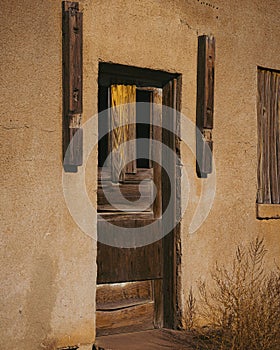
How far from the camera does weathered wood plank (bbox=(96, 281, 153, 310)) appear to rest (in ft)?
18.4

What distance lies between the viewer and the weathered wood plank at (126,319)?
5.60 m

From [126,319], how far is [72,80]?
1.99 meters

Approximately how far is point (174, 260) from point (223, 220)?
597 mm

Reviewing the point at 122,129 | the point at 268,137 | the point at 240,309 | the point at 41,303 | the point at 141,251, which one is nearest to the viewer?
the point at 41,303

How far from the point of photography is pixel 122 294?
5758 mm

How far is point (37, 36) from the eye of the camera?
494 cm

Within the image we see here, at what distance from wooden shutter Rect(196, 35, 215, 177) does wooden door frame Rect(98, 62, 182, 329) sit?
18 cm

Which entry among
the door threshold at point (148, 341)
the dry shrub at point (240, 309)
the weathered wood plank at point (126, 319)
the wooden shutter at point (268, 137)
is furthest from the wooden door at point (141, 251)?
the wooden shutter at point (268, 137)

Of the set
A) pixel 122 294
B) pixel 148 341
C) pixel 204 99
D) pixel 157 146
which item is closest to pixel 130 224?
pixel 122 294

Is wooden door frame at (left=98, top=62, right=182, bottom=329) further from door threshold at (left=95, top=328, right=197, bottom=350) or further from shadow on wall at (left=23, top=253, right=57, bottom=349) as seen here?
shadow on wall at (left=23, top=253, right=57, bottom=349)

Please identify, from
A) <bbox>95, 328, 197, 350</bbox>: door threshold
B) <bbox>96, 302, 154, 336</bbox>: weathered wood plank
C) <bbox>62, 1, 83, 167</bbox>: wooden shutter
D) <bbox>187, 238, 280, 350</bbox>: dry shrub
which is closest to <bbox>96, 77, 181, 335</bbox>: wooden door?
<bbox>96, 302, 154, 336</bbox>: weathered wood plank

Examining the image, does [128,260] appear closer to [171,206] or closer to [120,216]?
[120,216]

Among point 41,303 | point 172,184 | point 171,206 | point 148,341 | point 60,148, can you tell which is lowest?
point 148,341

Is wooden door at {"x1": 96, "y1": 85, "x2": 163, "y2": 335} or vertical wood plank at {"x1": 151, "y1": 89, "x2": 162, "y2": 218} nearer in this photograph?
wooden door at {"x1": 96, "y1": 85, "x2": 163, "y2": 335}
